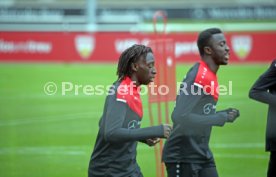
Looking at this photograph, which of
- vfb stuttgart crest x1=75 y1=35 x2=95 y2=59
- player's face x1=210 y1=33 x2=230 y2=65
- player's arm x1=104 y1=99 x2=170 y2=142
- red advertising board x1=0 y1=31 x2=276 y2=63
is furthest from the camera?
vfb stuttgart crest x1=75 y1=35 x2=95 y2=59

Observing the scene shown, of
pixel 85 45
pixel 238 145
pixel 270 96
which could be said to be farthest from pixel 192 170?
pixel 85 45

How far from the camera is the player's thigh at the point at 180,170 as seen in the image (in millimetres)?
6262

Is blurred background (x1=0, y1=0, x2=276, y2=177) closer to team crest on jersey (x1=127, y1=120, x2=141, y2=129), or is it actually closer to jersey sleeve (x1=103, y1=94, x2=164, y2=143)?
team crest on jersey (x1=127, y1=120, x2=141, y2=129)

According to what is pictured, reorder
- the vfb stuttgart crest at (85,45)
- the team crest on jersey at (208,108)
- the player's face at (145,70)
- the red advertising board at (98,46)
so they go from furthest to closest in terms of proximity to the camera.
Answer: the vfb stuttgart crest at (85,45)
the red advertising board at (98,46)
the team crest on jersey at (208,108)
the player's face at (145,70)

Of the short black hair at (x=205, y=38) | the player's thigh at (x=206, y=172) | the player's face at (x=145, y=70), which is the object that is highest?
the short black hair at (x=205, y=38)

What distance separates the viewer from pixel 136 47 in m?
5.84

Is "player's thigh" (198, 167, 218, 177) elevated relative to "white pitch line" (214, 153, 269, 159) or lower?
elevated

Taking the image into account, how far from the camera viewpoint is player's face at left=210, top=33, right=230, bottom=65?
255 inches

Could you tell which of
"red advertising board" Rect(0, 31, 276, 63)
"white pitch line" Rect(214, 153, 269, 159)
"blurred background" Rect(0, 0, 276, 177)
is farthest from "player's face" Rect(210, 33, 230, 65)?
"red advertising board" Rect(0, 31, 276, 63)

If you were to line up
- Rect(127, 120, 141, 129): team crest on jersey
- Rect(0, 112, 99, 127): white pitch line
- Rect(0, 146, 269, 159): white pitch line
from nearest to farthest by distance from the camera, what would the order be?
Rect(127, 120, 141, 129): team crest on jersey → Rect(0, 146, 269, 159): white pitch line → Rect(0, 112, 99, 127): white pitch line

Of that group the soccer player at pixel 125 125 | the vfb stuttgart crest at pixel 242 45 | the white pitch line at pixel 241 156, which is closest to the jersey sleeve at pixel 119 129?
the soccer player at pixel 125 125

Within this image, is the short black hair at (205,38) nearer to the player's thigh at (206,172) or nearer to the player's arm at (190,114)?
the player's arm at (190,114)

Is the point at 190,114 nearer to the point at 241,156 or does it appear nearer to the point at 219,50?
the point at 219,50

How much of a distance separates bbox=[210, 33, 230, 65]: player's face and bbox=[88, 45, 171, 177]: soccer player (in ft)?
2.96
